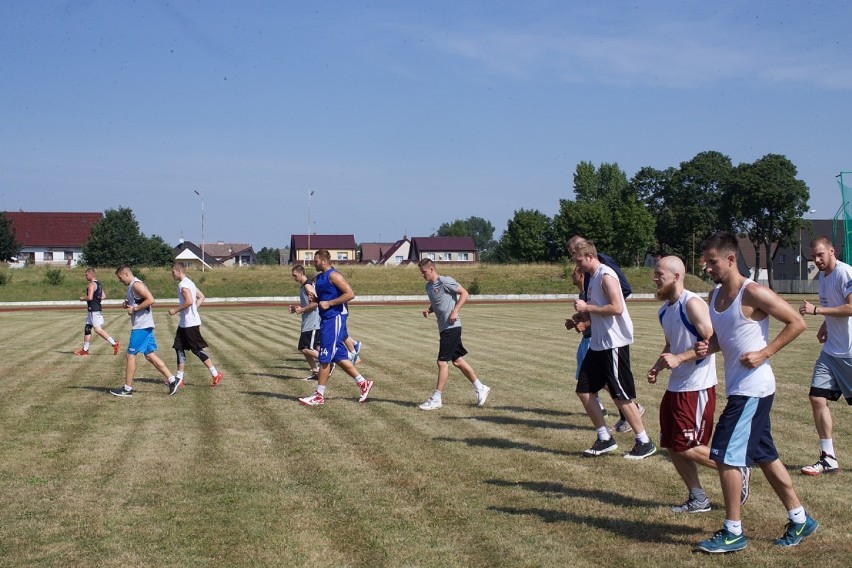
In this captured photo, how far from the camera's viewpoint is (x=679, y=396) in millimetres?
6207

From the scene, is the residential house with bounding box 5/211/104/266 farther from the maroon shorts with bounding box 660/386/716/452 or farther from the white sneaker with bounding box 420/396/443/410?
the maroon shorts with bounding box 660/386/716/452

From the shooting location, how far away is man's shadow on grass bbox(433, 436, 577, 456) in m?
8.83

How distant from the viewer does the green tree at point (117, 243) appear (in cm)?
8706

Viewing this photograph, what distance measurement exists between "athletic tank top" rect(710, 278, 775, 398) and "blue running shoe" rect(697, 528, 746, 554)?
92 cm

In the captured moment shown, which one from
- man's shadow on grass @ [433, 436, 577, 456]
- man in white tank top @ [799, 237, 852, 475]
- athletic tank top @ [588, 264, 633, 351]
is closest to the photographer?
man in white tank top @ [799, 237, 852, 475]

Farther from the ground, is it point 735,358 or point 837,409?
point 735,358

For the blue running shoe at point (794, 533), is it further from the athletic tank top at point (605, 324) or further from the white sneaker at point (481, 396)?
the white sneaker at point (481, 396)

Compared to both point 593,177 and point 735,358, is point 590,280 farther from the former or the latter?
point 593,177

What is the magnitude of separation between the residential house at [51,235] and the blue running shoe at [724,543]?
101422 millimetres

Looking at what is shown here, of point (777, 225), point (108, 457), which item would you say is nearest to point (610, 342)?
point (108, 457)

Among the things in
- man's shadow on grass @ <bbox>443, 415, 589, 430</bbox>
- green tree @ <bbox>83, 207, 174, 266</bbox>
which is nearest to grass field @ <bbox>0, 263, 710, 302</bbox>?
green tree @ <bbox>83, 207, 174, 266</bbox>

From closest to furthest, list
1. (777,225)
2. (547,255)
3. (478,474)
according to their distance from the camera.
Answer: (478,474) < (777,225) < (547,255)

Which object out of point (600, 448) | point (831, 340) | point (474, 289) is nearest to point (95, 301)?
point (600, 448)

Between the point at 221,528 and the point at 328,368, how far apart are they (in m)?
5.96
